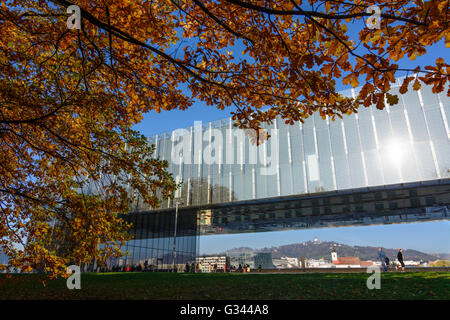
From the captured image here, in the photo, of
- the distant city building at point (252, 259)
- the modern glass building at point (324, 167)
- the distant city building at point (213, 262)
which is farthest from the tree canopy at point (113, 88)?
the distant city building at point (252, 259)

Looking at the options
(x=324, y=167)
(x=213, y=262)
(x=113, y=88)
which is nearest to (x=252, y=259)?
(x=213, y=262)

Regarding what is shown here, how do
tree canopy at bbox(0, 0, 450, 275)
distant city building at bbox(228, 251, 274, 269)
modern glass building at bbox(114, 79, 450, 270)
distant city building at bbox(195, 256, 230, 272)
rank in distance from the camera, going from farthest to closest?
distant city building at bbox(228, 251, 274, 269)
distant city building at bbox(195, 256, 230, 272)
modern glass building at bbox(114, 79, 450, 270)
tree canopy at bbox(0, 0, 450, 275)

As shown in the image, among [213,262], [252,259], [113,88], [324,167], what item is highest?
[324,167]

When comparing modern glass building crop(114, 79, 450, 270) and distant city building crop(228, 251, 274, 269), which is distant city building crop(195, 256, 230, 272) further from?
modern glass building crop(114, 79, 450, 270)

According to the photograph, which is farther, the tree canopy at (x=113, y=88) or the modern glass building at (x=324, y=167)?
the modern glass building at (x=324, y=167)

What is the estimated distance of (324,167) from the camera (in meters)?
24.3

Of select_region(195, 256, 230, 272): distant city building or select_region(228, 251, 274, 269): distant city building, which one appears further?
select_region(228, 251, 274, 269): distant city building

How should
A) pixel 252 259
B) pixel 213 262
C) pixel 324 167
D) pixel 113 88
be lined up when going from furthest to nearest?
pixel 252 259 → pixel 213 262 → pixel 324 167 → pixel 113 88

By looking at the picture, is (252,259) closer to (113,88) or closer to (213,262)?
(213,262)

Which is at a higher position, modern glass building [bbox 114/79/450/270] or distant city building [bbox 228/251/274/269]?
modern glass building [bbox 114/79/450/270]

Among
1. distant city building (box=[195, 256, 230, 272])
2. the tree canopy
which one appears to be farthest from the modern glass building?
the tree canopy

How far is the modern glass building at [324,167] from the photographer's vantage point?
72.2ft

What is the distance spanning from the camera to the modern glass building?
72.2 feet

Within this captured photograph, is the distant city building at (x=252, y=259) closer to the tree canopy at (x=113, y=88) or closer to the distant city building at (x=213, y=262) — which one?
the distant city building at (x=213, y=262)
